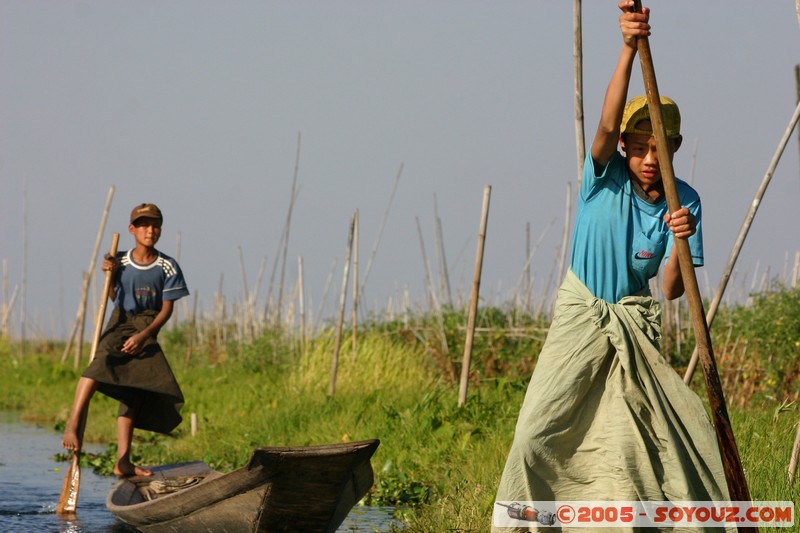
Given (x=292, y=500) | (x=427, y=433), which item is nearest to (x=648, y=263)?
(x=292, y=500)

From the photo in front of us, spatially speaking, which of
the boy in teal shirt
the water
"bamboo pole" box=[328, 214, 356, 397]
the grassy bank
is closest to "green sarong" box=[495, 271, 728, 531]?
the boy in teal shirt

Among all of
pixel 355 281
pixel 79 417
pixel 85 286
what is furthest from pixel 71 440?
pixel 85 286

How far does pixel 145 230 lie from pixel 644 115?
433cm

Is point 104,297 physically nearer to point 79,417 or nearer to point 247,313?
point 79,417

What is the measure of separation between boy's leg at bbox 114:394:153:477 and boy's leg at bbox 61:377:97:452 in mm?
275

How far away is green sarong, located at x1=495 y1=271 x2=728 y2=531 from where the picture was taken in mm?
3873

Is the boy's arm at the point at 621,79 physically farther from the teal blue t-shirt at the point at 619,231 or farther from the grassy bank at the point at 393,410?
the grassy bank at the point at 393,410

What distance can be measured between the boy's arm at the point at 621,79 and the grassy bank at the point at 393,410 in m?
2.11

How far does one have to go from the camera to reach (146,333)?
7.34 meters

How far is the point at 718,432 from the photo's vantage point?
3.81 meters

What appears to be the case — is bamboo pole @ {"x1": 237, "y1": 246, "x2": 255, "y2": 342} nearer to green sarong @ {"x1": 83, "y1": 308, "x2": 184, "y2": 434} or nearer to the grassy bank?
the grassy bank

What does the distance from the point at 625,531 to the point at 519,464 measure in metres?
0.45

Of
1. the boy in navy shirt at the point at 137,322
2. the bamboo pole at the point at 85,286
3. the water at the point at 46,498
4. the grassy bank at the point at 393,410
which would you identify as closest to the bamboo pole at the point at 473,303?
the grassy bank at the point at 393,410

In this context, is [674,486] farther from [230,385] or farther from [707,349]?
[230,385]
